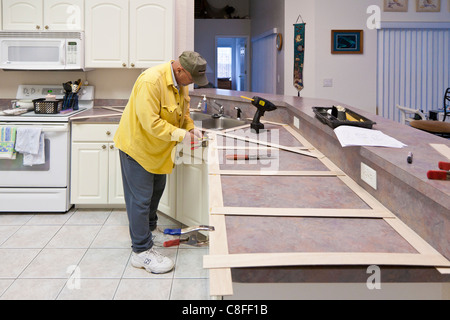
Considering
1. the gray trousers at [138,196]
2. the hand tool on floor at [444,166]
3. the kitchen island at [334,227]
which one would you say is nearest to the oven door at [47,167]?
the gray trousers at [138,196]

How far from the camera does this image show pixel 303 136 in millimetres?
2924

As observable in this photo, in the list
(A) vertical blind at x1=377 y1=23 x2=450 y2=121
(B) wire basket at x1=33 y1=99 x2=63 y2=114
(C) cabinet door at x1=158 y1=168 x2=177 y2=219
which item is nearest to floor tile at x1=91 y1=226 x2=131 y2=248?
(C) cabinet door at x1=158 y1=168 x2=177 y2=219

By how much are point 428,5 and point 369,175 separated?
19.7ft

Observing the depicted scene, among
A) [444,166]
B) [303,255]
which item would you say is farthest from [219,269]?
[444,166]

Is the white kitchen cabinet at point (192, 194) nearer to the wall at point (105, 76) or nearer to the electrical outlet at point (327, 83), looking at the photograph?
the wall at point (105, 76)

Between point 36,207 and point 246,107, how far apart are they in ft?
6.84

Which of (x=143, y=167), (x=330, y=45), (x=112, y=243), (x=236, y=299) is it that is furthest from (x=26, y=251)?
(x=330, y=45)

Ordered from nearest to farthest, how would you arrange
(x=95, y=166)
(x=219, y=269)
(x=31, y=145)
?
(x=219, y=269) < (x=31, y=145) < (x=95, y=166)

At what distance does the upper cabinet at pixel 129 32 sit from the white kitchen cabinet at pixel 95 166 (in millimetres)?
795

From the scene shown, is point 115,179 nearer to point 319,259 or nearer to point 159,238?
point 159,238

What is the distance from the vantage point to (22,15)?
4.09 metres

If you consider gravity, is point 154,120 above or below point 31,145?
above
